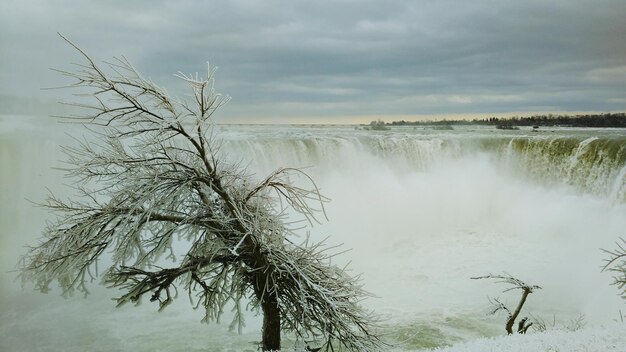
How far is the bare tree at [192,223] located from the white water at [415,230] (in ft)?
4.63

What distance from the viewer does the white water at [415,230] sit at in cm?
1122

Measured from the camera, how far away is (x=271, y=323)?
5.53 m

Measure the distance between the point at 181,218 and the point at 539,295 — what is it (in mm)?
11186

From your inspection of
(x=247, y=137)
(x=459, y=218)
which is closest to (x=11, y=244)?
(x=247, y=137)

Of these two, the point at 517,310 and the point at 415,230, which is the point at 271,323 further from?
the point at 415,230

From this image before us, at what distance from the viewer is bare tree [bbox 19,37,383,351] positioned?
486 centimetres

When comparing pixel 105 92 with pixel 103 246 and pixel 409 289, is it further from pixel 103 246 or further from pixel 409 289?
pixel 409 289

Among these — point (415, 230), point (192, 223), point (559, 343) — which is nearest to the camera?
point (559, 343)

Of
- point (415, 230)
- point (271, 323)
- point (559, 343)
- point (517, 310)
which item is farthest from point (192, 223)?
point (415, 230)

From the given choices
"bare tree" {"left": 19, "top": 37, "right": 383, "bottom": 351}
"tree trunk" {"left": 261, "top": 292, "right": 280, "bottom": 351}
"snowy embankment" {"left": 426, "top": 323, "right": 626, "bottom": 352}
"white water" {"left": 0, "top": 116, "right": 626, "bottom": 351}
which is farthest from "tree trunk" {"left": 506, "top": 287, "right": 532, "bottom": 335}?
"tree trunk" {"left": 261, "top": 292, "right": 280, "bottom": 351}

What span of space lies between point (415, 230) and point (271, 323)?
17567 millimetres

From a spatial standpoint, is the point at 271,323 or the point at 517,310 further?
the point at 517,310

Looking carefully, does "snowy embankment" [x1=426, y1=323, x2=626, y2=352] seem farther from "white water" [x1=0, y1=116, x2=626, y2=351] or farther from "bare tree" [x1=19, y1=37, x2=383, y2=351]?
"white water" [x1=0, y1=116, x2=626, y2=351]

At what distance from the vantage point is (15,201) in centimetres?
1902
